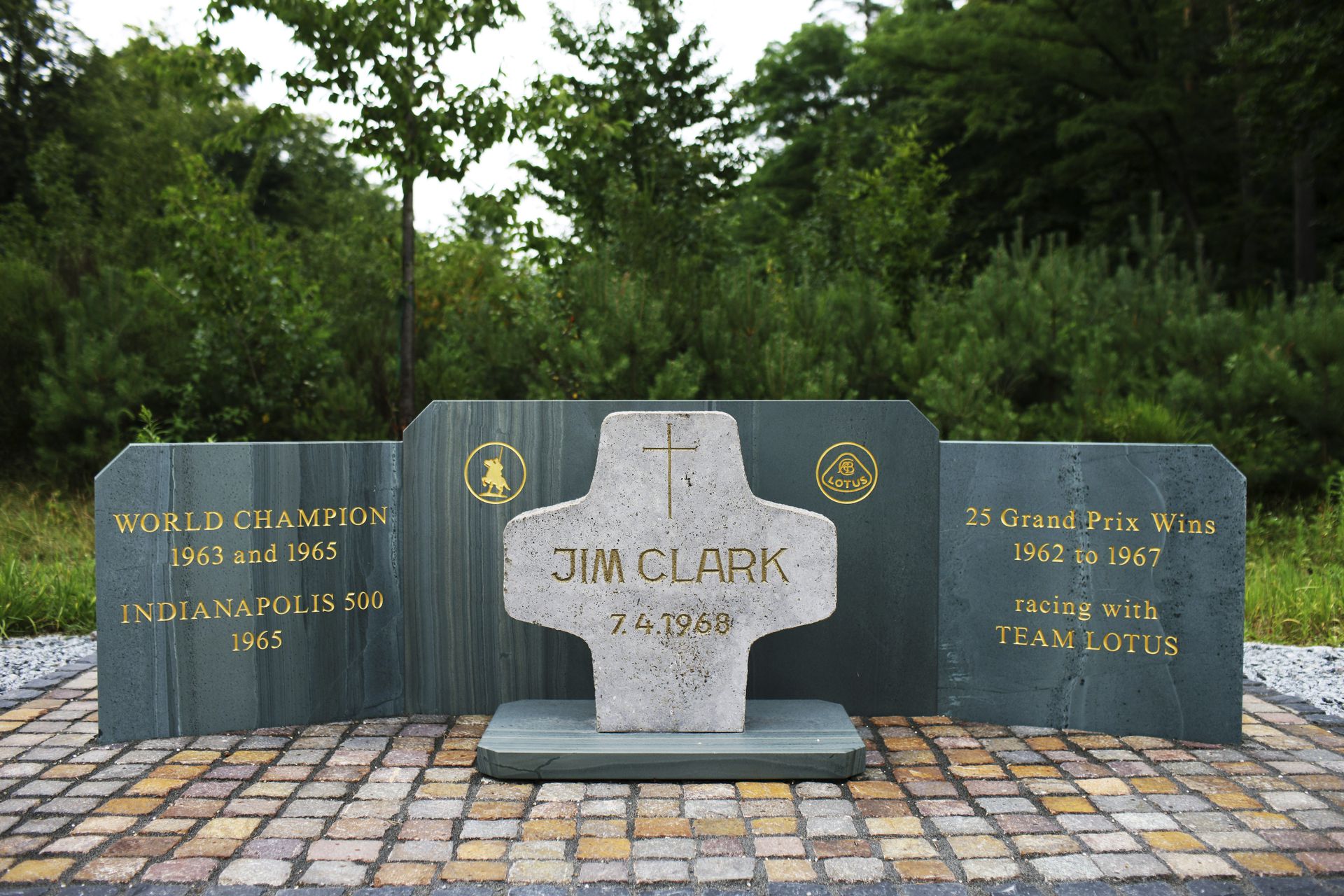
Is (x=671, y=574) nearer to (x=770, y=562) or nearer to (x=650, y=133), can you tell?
(x=770, y=562)

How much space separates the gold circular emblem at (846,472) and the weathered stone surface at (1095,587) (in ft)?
1.06

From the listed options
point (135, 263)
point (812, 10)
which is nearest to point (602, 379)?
point (135, 263)

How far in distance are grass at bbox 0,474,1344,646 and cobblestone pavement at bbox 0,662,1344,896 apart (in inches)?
83.6

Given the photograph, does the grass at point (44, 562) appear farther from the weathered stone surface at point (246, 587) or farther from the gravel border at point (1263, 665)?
the weathered stone surface at point (246, 587)

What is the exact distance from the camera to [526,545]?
4.09 meters

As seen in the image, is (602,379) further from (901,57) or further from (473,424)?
(901,57)

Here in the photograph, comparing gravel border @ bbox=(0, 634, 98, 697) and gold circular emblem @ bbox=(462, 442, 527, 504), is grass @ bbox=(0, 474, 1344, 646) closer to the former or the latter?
gravel border @ bbox=(0, 634, 98, 697)

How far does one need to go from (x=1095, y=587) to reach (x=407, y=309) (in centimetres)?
544

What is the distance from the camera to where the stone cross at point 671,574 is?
13.5 feet

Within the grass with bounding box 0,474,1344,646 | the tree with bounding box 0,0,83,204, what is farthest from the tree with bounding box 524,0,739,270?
the tree with bounding box 0,0,83,204

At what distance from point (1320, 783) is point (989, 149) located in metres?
18.3

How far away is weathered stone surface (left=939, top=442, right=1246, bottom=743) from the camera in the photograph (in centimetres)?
428

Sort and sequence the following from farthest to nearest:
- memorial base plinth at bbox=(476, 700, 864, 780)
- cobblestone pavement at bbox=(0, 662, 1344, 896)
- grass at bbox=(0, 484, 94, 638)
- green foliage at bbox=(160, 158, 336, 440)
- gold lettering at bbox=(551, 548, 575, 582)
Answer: green foliage at bbox=(160, 158, 336, 440) < grass at bbox=(0, 484, 94, 638) < gold lettering at bbox=(551, 548, 575, 582) < memorial base plinth at bbox=(476, 700, 864, 780) < cobblestone pavement at bbox=(0, 662, 1344, 896)

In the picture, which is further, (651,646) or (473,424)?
(473,424)
